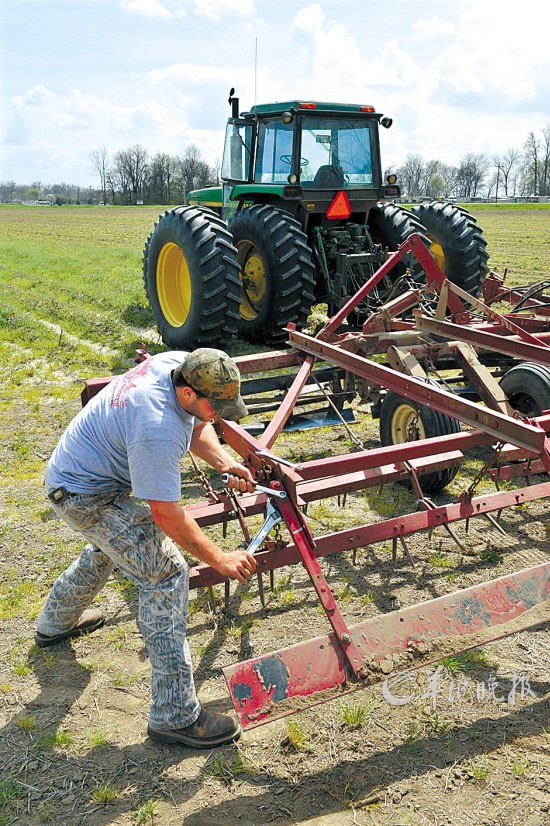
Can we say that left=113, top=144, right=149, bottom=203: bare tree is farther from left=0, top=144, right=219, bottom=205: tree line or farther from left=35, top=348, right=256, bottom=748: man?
left=35, top=348, right=256, bottom=748: man

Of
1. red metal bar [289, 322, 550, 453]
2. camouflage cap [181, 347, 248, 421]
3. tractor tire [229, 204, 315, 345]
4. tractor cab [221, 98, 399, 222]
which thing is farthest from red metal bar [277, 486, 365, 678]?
tractor cab [221, 98, 399, 222]

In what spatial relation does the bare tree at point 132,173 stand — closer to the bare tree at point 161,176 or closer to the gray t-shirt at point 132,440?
the bare tree at point 161,176

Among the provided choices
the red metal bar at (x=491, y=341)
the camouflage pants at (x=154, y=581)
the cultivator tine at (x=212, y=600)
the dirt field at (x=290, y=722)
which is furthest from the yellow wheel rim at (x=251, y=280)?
the camouflage pants at (x=154, y=581)

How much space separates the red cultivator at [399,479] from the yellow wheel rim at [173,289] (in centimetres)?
271

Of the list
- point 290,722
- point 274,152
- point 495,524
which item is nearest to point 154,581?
point 290,722

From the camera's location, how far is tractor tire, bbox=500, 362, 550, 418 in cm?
493

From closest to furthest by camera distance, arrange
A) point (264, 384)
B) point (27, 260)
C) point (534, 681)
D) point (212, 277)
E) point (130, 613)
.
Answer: point (534, 681)
point (130, 613)
point (264, 384)
point (212, 277)
point (27, 260)

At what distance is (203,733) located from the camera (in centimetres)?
276

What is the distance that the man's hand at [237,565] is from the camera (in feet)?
8.67

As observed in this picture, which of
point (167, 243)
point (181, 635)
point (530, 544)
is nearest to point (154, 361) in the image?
point (181, 635)

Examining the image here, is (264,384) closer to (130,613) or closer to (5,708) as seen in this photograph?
(130,613)

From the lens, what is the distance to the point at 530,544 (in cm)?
410

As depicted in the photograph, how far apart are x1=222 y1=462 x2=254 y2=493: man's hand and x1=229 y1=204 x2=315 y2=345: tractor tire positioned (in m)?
4.15

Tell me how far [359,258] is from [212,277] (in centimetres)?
157
